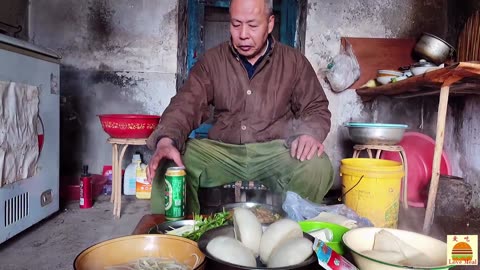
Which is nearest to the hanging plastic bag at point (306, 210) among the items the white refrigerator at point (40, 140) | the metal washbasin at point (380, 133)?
the metal washbasin at point (380, 133)

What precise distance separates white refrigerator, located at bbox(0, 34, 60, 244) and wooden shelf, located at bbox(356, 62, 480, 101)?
2.65m

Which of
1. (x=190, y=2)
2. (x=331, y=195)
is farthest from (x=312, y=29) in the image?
(x=331, y=195)

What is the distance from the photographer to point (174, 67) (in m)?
3.87

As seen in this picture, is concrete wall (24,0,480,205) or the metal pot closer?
the metal pot

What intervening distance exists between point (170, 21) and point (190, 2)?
29 centimetres

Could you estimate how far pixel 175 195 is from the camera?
151cm

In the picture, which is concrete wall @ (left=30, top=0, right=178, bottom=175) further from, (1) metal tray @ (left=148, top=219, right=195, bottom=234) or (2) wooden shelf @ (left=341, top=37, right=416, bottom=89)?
(1) metal tray @ (left=148, top=219, right=195, bottom=234)

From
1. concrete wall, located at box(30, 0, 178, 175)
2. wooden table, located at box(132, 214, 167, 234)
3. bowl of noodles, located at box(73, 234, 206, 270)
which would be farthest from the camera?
concrete wall, located at box(30, 0, 178, 175)

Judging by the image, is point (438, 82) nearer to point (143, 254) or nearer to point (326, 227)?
point (326, 227)

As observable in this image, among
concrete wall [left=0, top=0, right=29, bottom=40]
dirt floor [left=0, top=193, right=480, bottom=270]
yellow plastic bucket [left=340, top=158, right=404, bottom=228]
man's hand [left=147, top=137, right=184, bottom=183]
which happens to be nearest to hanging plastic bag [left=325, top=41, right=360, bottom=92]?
dirt floor [left=0, top=193, right=480, bottom=270]

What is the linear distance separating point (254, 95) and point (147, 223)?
130 centimetres

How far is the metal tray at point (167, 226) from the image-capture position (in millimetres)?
1297

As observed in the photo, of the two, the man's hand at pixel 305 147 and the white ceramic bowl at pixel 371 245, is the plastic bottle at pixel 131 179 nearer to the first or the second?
the man's hand at pixel 305 147

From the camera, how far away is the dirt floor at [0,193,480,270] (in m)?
2.13
